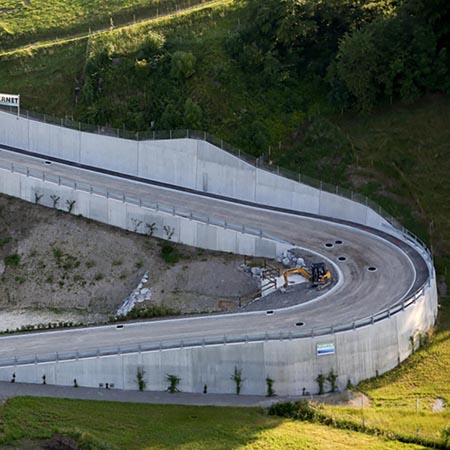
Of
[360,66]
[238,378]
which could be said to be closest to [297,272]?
[238,378]

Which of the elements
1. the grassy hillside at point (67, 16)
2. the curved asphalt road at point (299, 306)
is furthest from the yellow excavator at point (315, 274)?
the grassy hillside at point (67, 16)

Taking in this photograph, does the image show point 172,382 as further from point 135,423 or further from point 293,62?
point 293,62

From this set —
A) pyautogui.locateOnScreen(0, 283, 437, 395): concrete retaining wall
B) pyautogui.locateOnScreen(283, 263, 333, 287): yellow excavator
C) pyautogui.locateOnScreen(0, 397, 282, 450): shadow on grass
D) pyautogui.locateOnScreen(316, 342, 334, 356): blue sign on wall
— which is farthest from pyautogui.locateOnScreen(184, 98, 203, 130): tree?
pyautogui.locateOnScreen(0, 397, 282, 450): shadow on grass

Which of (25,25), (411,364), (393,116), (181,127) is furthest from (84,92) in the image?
(411,364)

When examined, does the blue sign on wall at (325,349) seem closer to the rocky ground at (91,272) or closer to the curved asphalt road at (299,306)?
the curved asphalt road at (299,306)

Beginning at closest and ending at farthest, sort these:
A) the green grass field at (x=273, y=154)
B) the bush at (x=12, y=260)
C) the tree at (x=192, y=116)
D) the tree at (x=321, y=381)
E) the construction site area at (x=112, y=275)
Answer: the green grass field at (x=273, y=154), the tree at (x=321, y=381), the construction site area at (x=112, y=275), the bush at (x=12, y=260), the tree at (x=192, y=116)

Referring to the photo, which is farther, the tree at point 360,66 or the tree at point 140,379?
the tree at point 360,66

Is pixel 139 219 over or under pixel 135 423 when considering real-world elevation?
over
